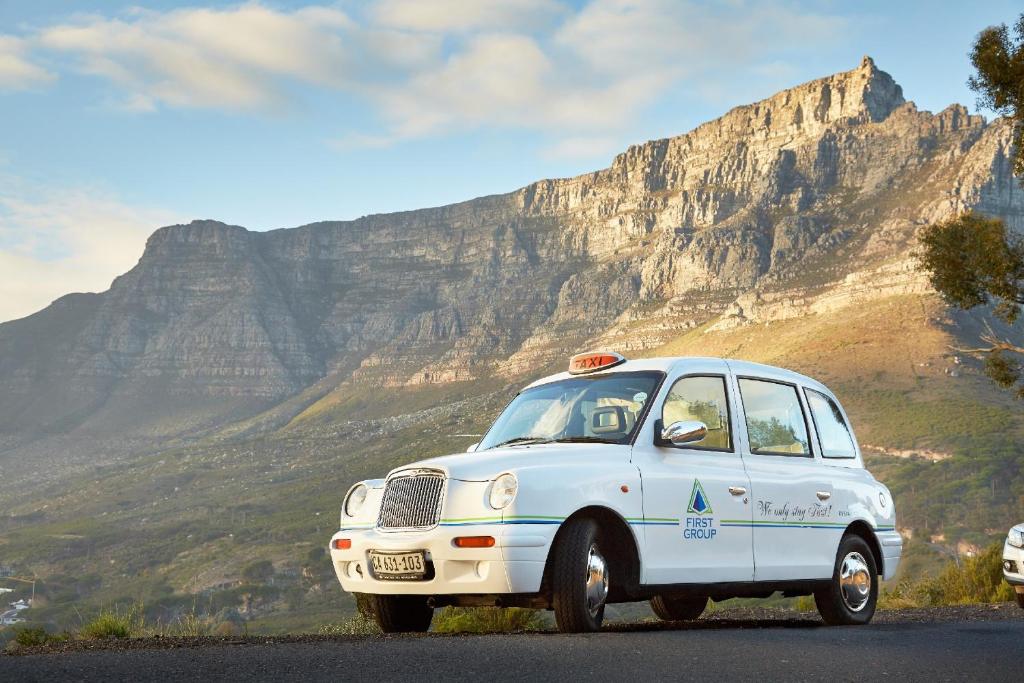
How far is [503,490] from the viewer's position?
7.29 meters

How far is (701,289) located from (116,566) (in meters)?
87.6

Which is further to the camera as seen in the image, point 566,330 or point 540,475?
point 566,330

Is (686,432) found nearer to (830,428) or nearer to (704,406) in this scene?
(704,406)

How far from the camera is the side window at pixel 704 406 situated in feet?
28.0

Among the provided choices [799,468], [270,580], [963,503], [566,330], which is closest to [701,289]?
[566,330]

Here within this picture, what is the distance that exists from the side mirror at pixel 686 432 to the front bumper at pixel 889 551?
10.7ft

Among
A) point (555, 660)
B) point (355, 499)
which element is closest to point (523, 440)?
point (355, 499)

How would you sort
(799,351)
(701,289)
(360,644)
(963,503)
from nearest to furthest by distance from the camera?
(360,644), (963,503), (799,351), (701,289)

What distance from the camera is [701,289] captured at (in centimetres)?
16138

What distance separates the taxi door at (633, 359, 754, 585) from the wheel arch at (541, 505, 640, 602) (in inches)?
3.7

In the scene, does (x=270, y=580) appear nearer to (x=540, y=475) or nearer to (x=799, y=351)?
(x=799, y=351)

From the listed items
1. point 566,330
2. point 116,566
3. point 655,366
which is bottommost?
point 116,566

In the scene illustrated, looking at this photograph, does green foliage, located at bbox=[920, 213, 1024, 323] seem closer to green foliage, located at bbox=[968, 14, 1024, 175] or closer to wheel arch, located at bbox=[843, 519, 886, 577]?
green foliage, located at bbox=[968, 14, 1024, 175]

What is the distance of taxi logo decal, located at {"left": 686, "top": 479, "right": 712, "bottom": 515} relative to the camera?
27.1ft
